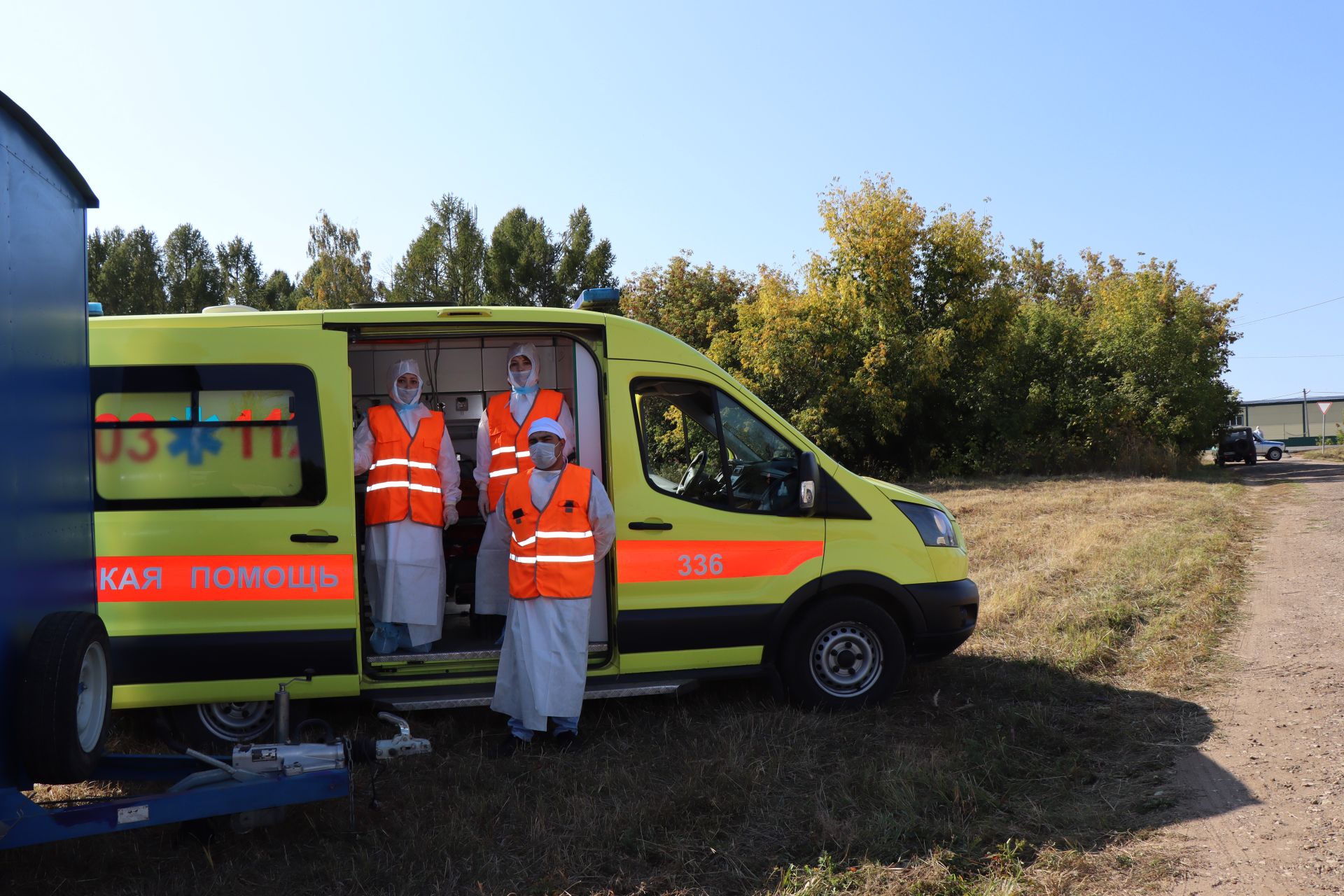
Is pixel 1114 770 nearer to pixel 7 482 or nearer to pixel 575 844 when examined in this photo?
pixel 575 844

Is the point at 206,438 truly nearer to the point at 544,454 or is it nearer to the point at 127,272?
the point at 544,454

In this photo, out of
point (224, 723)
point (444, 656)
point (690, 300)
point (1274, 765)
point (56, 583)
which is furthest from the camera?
point (690, 300)

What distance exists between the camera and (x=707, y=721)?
225 inches

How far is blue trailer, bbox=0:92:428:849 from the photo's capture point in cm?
345


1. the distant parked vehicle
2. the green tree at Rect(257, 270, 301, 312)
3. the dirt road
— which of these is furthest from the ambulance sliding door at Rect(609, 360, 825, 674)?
the distant parked vehicle

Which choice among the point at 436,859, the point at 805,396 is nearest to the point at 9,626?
the point at 436,859

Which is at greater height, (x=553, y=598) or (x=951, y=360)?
(x=951, y=360)

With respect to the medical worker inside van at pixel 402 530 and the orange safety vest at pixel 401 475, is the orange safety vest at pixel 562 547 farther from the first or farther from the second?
the orange safety vest at pixel 401 475

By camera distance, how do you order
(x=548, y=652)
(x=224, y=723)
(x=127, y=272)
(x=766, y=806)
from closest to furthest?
(x=766, y=806) → (x=224, y=723) → (x=548, y=652) → (x=127, y=272)

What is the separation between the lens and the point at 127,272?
137ft

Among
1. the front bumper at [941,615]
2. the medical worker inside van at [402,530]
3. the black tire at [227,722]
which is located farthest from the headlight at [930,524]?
the black tire at [227,722]

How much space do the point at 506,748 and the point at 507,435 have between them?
73.8 inches

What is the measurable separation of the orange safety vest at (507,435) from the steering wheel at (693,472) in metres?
0.71

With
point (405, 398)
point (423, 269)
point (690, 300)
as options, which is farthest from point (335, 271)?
point (405, 398)
